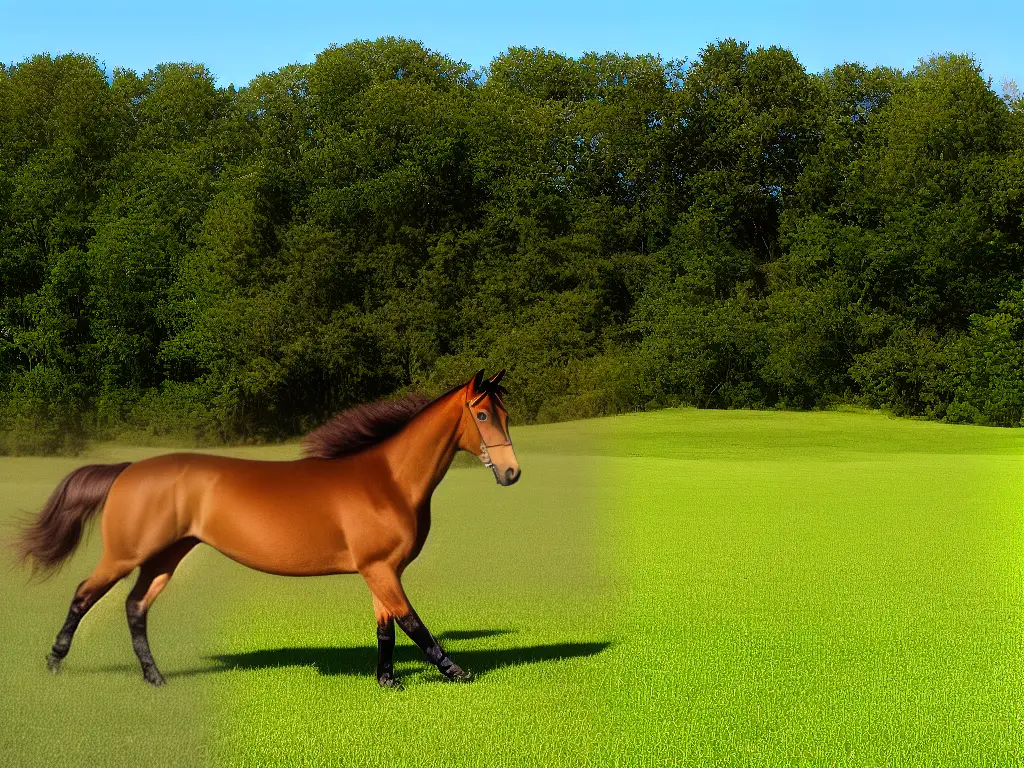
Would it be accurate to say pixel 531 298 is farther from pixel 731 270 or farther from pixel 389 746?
pixel 389 746

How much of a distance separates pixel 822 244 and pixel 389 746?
41.8m

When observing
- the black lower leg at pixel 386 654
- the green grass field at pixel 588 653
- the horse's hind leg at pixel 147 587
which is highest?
the horse's hind leg at pixel 147 587

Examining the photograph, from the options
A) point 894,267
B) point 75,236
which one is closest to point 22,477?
point 75,236

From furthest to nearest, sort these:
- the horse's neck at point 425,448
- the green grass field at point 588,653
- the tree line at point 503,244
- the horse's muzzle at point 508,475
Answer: the tree line at point 503,244, the horse's neck at point 425,448, the horse's muzzle at point 508,475, the green grass field at point 588,653

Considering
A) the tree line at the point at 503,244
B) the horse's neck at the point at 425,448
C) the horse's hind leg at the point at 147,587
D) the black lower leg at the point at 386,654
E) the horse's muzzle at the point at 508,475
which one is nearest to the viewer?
the horse's muzzle at the point at 508,475

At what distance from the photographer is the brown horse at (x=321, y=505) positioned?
22.4ft

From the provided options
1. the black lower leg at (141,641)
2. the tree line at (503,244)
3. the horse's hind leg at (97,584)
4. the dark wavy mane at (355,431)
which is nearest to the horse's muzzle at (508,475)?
the dark wavy mane at (355,431)

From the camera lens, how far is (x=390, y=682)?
23.9 ft

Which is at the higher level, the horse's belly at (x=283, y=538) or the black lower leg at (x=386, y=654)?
the horse's belly at (x=283, y=538)

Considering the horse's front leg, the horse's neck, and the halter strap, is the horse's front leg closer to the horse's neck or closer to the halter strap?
the horse's neck

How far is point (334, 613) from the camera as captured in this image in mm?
10484

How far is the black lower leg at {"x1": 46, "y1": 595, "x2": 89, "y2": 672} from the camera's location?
23.0 ft

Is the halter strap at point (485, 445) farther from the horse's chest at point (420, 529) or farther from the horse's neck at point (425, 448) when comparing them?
the horse's chest at point (420, 529)

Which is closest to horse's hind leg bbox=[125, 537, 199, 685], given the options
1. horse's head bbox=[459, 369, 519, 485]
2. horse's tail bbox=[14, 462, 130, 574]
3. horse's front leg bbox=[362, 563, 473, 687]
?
horse's tail bbox=[14, 462, 130, 574]
